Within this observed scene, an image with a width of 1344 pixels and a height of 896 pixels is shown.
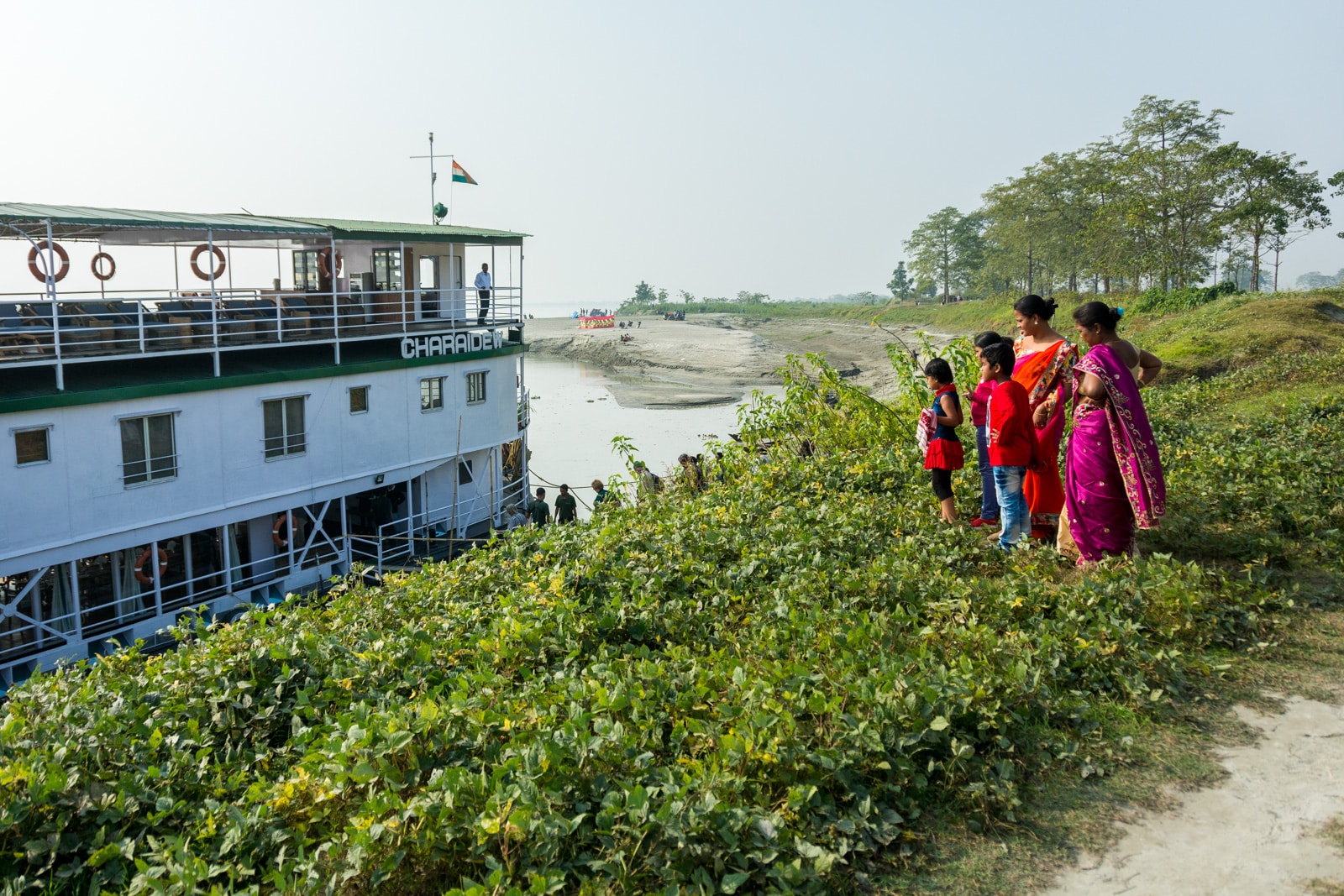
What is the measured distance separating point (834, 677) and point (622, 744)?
3.88 feet

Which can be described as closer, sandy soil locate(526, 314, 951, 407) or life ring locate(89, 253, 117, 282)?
life ring locate(89, 253, 117, 282)

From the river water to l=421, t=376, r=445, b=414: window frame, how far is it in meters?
6.34

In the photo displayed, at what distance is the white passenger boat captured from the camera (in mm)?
11180

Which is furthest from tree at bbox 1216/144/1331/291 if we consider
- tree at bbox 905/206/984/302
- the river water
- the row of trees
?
tree at bbox 905/206/984/302

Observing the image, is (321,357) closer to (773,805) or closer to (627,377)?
(773,805)

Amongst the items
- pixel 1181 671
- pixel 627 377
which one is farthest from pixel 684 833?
pixel 627 377

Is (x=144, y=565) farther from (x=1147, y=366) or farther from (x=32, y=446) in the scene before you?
(x=1147, y=366)

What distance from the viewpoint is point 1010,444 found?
688 centimetres

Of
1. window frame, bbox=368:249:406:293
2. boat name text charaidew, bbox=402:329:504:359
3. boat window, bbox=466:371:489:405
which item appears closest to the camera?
boat name text charaidew, bbox=402:329:504:359

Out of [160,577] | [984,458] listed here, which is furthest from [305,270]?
[984,458]

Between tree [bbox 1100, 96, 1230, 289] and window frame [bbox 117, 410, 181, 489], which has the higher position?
tree [bbox 1100, 96, 1230, 289]

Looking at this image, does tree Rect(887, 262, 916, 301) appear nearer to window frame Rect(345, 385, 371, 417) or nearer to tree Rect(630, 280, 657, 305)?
tree Rect(630, 280, 657, 305)

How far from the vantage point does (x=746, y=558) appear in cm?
691

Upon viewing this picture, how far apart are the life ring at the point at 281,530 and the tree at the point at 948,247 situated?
84.8 metres
